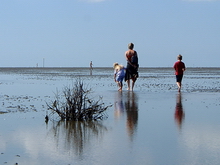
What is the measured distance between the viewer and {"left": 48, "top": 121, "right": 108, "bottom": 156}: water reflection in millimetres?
7477

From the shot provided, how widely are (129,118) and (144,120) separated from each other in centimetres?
41

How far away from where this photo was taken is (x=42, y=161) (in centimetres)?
652

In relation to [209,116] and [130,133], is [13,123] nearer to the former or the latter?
[130,133]

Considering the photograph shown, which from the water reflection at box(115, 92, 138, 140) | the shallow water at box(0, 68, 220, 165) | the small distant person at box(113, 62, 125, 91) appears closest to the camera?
the shallow water at box(0, 68, 220, 165)

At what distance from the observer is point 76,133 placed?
8.67 meters

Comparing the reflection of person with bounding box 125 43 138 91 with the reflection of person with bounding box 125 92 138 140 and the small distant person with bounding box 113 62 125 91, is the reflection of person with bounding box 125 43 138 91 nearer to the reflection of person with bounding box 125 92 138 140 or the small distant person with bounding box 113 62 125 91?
the small distant person with bounding box 113 62 125 91

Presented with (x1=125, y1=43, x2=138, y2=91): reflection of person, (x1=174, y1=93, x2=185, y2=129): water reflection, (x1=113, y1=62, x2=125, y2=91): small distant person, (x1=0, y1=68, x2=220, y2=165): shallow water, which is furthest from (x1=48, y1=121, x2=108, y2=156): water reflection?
(x1=113, y1=62, x2=125, y2=91): small distant person

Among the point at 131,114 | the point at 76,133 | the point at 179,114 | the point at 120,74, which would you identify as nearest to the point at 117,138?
the point at 76,133

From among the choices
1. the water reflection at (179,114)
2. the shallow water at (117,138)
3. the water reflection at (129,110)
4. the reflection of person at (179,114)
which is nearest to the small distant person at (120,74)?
the water reflection at (129,110)

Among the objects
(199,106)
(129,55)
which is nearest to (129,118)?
(199,106)

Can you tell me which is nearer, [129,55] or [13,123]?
[13,123]

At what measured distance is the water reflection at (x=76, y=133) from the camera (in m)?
7.48

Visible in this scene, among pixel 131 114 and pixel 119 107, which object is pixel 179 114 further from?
pixel 119 107

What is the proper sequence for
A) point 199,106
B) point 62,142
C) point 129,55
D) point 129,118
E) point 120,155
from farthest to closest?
point 129,55, point 199,106, point 129,118, point 62,142, point 120,155
